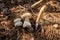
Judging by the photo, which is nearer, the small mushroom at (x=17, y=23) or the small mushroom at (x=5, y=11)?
the small mushroom at (x=17, y=23)

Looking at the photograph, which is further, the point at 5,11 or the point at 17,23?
the point at 5,11

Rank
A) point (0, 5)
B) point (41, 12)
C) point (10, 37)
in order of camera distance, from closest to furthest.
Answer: point (10, 37)
point (41, 12)
point (0, 5)

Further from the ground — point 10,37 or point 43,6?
point 43,6

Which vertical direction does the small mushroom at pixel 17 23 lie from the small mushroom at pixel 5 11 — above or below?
below

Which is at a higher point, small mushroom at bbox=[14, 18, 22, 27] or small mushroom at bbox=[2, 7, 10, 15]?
small mushroom at bbox=[2, 7, 10, 15]

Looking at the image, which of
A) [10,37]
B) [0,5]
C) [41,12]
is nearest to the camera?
[10,37]

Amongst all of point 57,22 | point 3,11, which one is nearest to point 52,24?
point 57,22

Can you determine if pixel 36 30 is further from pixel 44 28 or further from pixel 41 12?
pixel 41 12

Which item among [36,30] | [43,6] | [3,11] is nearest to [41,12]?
[43,6]

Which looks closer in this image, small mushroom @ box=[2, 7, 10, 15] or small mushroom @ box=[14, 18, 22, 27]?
small mushroom @ box=[14, 18, 22, 27]

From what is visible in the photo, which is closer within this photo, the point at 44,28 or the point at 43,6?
the point at 44,28
